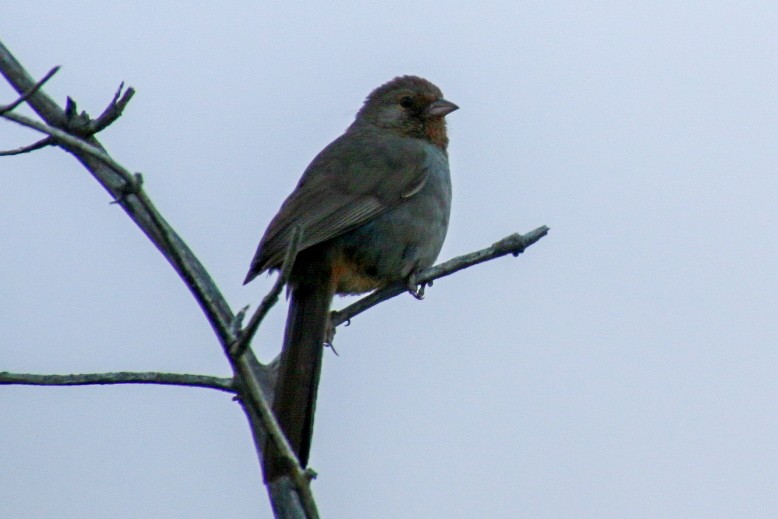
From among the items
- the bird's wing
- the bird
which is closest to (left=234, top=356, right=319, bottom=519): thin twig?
the bird

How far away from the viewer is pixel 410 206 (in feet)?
20.5

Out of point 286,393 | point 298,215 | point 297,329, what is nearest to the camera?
point 286,393

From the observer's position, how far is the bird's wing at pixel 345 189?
557 cm

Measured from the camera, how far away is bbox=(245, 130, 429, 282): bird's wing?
18.3ft

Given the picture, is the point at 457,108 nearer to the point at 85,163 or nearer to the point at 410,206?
the point at 410,206

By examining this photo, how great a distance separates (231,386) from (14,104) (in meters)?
0.97

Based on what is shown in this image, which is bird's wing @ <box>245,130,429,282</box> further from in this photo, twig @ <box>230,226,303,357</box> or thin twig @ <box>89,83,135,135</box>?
twig @ <box>230,226,303,357</box>

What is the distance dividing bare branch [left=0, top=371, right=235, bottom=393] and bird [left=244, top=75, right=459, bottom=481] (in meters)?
1.19

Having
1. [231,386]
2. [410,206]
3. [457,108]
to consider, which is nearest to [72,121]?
[231,386]

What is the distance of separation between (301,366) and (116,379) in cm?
153

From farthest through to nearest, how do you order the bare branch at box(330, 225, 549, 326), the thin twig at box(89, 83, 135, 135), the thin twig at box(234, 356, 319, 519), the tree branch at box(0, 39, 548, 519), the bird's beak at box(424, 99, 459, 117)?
the bird's beak at box(424, 99, 459, 117) → the bare branch at box(330, 225, 549, 326) → the thin twig at box(89, 83, 135, 135) → the tree branch at box(0, 39, 548, 519) → the thin twig at box(234, 356, 319, 519)

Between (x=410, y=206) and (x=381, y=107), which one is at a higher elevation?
(x=381, y=107)

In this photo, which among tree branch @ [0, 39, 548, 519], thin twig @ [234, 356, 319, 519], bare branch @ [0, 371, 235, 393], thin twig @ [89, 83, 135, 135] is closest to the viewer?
thin twig @ [234, 356, 319, 519]

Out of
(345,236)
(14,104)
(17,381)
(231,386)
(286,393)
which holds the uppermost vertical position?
(345,236)
